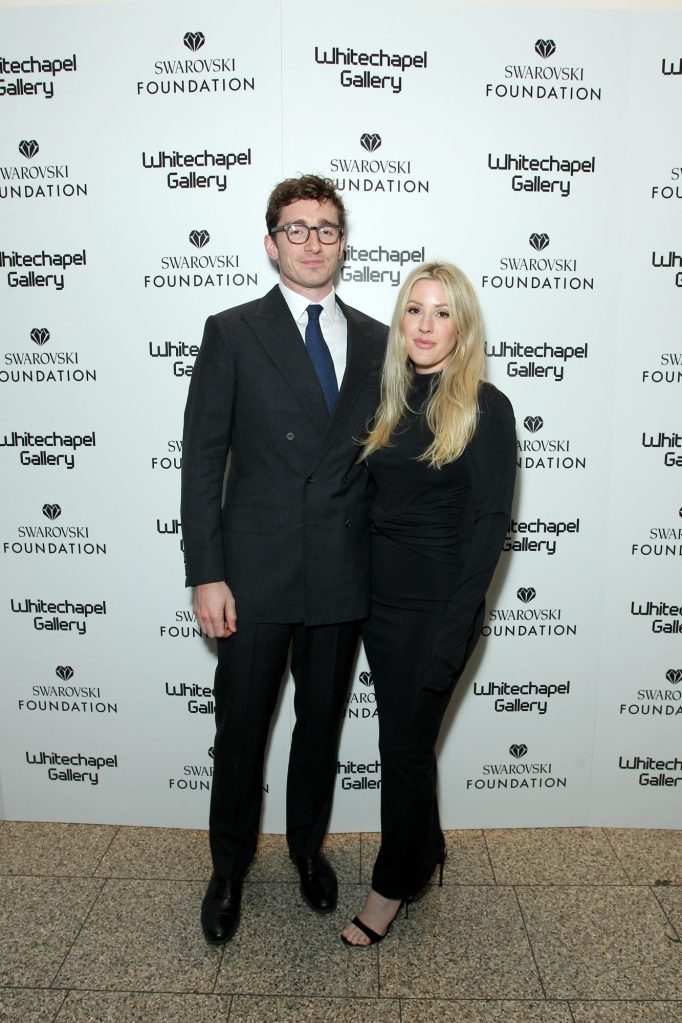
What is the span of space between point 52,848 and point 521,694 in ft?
5.93

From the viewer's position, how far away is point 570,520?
2.80 meters

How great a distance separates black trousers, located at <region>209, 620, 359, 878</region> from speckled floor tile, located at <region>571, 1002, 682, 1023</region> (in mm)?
925

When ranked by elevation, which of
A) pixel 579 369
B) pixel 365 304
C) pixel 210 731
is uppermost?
pixel 365 304

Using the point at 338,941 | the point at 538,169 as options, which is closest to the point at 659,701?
the point at 338,941

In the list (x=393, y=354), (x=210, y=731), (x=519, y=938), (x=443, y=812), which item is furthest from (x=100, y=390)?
(x=519, y=938)

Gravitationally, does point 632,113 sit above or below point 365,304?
above

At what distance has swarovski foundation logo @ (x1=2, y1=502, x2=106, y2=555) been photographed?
2822mm

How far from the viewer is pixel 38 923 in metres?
2.40

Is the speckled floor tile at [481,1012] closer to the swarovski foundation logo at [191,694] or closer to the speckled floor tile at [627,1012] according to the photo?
the speckled floor tile at [627,1012]

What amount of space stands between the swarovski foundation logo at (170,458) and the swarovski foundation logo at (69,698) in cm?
88

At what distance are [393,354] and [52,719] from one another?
1.92m

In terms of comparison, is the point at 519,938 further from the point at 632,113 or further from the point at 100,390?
the point at 632,113

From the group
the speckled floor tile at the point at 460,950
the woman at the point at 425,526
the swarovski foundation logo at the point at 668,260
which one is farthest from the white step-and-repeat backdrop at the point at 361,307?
the woman at the point at 425,526

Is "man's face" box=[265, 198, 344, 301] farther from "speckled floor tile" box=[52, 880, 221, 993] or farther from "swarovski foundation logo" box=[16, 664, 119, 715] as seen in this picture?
"speckled floor tile" box=[52, 880, 221, 993]
